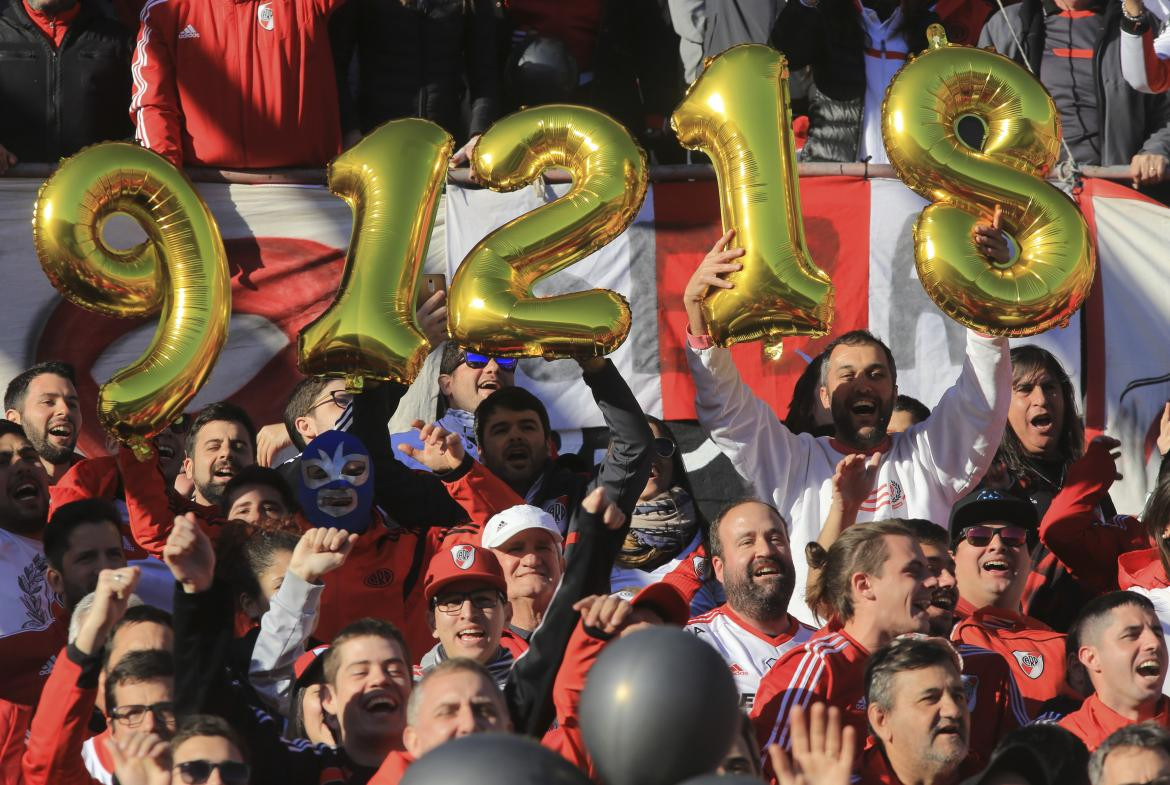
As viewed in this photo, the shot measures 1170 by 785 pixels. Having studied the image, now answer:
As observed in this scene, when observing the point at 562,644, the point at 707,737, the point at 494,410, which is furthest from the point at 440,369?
the point at 707,737

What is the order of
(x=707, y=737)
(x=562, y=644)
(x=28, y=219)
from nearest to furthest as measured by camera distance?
(x=707, y=737), (x=562, y=644), (x=28, y=219)

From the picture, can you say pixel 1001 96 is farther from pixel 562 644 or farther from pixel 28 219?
pixel 28 219

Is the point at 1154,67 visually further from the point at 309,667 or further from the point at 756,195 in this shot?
the point at 309,667

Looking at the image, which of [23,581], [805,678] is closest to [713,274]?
[805,678]

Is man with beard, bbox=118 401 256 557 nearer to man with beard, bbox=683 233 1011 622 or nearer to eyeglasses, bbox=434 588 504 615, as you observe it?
eyeglasses, bbox=434 588 504 615

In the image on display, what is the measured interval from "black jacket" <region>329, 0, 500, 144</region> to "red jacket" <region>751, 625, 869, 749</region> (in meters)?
3.38

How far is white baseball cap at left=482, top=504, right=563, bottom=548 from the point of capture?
5.63 m

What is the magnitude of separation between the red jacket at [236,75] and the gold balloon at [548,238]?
215cm

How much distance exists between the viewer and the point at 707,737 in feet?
10.1

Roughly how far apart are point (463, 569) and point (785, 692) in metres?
0.98

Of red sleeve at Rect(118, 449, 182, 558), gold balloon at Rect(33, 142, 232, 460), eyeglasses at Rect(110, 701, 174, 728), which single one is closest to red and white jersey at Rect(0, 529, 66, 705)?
red sleeve at Rect(118, 449, 182, 558)

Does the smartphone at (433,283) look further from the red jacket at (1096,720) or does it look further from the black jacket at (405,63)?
the red jacket at (1096,720)

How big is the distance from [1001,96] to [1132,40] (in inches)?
92.6

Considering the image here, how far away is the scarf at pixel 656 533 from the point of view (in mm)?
6441
